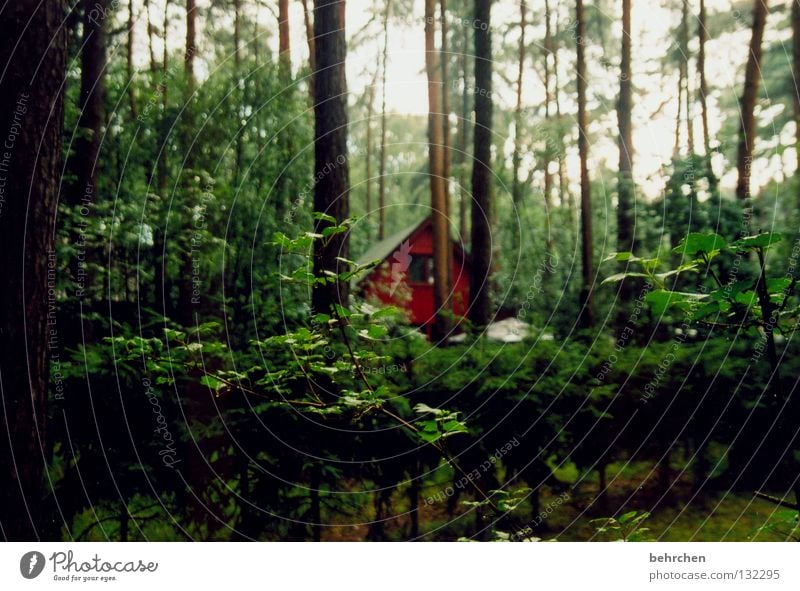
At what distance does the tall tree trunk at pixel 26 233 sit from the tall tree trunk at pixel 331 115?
8.11 feet

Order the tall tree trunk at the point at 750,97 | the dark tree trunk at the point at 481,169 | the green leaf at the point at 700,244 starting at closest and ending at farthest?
1. the green leaf at the point at 700,244
2. the tall tree trunk at the point at 750,97
3. the dark tree trunk at the point at 481,169

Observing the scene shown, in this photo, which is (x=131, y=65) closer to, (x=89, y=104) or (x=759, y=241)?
(x=89, y=104)

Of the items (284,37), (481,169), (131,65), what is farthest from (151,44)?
(481,169)

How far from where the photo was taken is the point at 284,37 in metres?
12.2

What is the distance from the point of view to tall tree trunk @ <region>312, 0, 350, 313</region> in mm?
5105

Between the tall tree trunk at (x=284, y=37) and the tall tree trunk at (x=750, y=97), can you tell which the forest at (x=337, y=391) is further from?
the tall tree trunk at (x=284, y=37)

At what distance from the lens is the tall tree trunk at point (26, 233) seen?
2609 millimetres

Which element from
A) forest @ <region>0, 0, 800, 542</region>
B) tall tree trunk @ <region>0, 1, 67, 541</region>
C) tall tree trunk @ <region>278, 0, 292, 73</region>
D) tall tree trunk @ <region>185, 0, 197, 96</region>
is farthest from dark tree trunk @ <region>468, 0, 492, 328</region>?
tall tree trunk @ <region>0, 1, 67, 541</region>

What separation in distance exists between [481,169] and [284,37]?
5.23m

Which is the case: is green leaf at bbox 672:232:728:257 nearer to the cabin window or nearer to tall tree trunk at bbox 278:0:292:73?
tall tree trunk at bbox 278:0:292:73

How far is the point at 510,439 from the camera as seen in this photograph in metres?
3.96

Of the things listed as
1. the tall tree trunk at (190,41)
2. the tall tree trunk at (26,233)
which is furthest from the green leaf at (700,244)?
the tall tree trunk at (190,41)
